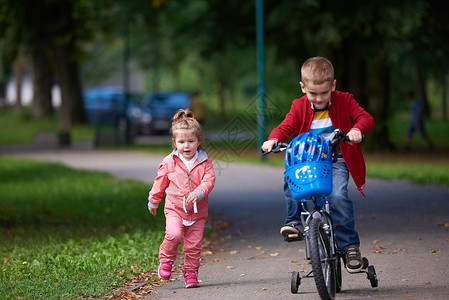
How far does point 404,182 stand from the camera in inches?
542

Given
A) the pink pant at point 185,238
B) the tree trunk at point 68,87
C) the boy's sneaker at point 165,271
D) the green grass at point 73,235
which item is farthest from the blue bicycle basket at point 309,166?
the tree trunk at point 68,87

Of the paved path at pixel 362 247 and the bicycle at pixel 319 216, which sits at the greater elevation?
the bicycle at pixel 319 216

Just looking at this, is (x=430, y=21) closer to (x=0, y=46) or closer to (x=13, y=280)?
(x=13, y=280)

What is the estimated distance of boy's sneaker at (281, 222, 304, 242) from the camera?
555 cm

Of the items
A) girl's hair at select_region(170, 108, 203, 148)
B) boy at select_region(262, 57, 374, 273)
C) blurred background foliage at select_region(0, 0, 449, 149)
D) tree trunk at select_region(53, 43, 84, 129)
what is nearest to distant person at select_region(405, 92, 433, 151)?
blurred background foliage at select_region(0, 0, 449, 149)

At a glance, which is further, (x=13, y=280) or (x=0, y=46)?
(x=0, y=46)

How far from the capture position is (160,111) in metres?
32.7

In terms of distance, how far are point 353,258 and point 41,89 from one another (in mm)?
38634

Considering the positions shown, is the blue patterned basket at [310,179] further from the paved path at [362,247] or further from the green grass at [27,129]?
the green grass at [27,129]

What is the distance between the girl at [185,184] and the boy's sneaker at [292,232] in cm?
71

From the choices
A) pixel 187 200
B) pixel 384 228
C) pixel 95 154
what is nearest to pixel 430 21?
pixel 95 154

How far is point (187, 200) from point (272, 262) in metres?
1.65

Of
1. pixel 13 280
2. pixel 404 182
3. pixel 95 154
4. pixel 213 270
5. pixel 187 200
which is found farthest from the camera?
pixel 95 154

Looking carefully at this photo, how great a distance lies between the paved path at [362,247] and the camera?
5.93 m
